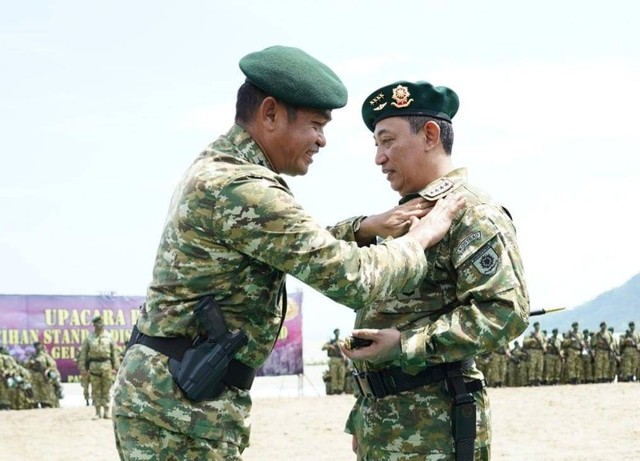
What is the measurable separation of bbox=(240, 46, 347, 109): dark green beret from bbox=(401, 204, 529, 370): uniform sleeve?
71cm

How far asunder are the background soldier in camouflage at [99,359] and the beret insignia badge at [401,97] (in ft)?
48.0

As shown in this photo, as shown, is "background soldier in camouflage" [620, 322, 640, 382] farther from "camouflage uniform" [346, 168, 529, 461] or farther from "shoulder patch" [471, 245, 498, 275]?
"shoulder patch" [471, 245, 498, 275]

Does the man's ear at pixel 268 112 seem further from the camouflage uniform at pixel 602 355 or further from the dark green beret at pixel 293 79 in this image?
the camouflage uniform at pixel 602 355

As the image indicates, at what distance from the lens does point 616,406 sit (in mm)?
18594

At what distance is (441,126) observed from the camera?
3891mm

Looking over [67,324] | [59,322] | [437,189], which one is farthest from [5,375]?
[437,189]

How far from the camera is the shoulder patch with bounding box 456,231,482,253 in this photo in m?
3.52

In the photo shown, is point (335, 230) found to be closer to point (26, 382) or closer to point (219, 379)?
point (219, 379)

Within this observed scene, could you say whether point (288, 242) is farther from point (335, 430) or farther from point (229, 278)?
point (335, 430)

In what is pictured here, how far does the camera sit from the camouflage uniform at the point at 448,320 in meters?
3.49

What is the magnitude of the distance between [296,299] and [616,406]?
8.41 meters

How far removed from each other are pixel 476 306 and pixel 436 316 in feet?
0.75

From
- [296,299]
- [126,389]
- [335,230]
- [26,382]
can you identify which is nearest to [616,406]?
[296,299]

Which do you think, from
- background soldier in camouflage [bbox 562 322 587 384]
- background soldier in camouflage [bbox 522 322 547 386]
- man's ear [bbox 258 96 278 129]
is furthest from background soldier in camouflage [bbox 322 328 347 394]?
man's ear [bbox 258 96 278 129]
